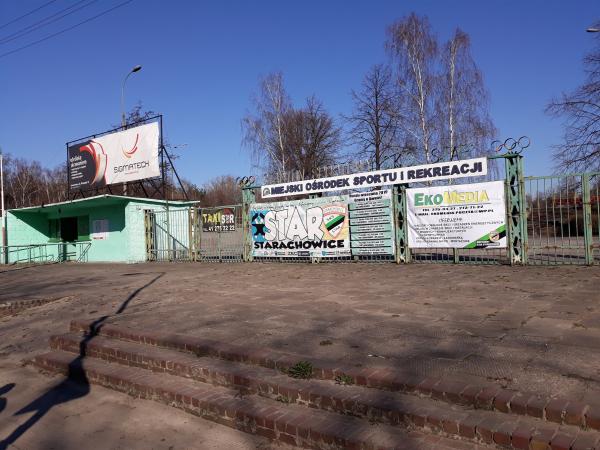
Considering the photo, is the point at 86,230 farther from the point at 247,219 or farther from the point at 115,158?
the point at 247,219

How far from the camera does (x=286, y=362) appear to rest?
15.9 feet

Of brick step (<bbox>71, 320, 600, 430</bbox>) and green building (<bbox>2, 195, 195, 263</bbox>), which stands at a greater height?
green building (<bbox>2, 195, 195, 263</bbox>)

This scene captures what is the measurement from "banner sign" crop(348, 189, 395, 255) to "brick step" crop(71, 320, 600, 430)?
28.0 feet

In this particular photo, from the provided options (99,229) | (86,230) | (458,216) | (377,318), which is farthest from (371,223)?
(86,230)

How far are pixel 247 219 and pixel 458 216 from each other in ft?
24.5

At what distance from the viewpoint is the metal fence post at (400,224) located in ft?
43.7

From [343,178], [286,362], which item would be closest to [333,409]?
[286,362]

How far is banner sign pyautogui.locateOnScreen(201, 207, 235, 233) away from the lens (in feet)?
57.1

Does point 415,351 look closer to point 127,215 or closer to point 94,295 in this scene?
point 94,295

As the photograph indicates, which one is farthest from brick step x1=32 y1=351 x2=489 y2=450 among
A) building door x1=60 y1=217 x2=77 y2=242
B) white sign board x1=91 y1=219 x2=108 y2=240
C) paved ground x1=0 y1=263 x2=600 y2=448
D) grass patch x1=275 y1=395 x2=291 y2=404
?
building door x1=60 y1=217 x2=77 y2=242

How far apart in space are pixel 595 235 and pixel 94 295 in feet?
38.4

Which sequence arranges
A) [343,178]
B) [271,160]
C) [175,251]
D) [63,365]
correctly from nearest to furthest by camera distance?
[63,365], [343,178], [175,251], [271,160]

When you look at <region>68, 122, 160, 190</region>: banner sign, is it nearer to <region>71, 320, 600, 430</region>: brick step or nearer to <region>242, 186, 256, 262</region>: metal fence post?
<region>242, 186, 256, 262</region>: metal fence post

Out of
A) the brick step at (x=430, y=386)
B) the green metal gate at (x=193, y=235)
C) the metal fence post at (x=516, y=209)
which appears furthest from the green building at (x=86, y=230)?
the brick step at (x=430, y=386)
